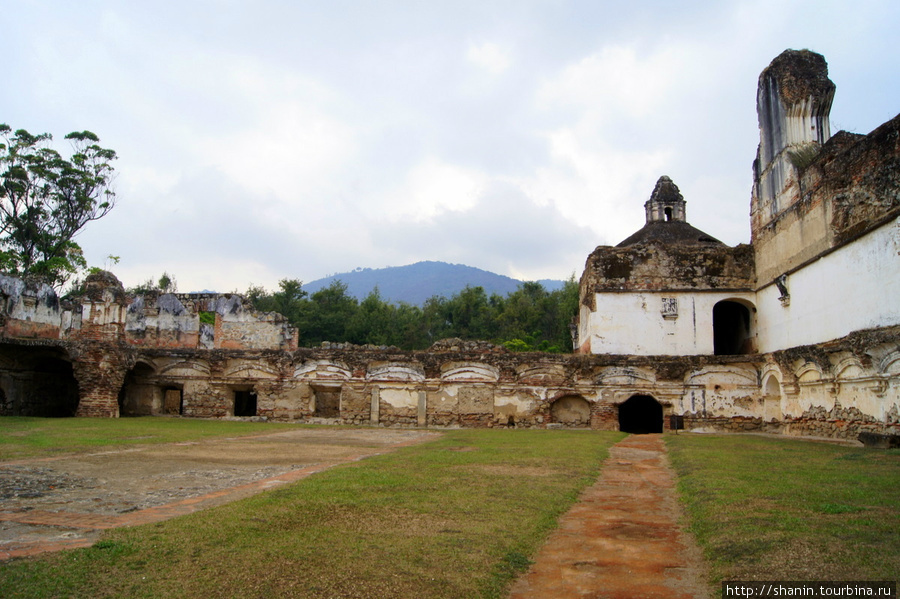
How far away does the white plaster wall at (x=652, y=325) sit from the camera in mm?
22859

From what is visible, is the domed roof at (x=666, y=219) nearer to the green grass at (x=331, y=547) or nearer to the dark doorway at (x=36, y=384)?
the dark doorway at (x=36, y=384)

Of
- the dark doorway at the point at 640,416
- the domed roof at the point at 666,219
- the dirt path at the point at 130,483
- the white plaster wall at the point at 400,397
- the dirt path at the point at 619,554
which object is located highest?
the domed roof at the point at 666,219

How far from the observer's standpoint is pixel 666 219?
31453mm

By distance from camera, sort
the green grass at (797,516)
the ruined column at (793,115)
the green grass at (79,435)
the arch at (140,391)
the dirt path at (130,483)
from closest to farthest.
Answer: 1. the green grass at (797,516)
2. the dirt path at (130,483)
3. the green grass at (79,435)
4. the ruined column at (793,115)
5. the arch at (140,391)

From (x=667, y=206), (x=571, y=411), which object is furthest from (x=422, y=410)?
(x=667, y=206)

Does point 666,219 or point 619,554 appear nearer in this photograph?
point 619,554

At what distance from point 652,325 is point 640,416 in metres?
3.77

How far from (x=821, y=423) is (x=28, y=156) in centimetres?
3763

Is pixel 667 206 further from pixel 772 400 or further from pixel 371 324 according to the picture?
pixel 371 324

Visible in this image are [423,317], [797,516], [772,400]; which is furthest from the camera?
[423,317]

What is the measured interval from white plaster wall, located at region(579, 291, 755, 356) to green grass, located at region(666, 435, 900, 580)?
12.2 m

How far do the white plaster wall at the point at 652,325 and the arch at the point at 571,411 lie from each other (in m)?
2.54

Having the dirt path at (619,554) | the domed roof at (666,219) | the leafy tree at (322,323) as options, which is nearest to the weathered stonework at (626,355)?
the domed roof at (666,219)

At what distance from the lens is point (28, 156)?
33875 millimetres
